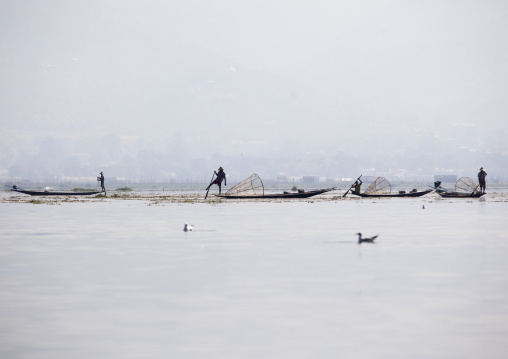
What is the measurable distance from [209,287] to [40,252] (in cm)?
929

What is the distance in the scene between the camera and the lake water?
10898mm

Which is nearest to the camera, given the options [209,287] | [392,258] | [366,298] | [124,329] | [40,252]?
[124,329]

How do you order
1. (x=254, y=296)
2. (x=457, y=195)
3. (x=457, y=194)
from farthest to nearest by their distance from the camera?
1. (x=457, y=194)
2. (x=457, y=195)
3. (x=254, y=296)

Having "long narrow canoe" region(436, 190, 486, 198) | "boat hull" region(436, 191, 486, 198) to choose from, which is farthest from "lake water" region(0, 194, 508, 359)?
"boat hull" region(436, 191, 486, 198)

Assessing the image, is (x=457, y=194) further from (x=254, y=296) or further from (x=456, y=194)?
(x=254, y=296)

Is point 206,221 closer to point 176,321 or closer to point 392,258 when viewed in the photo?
point 392,258

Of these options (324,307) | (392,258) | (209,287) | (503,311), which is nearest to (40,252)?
(209,287)

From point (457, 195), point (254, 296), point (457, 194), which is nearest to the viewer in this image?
point (254, 296)

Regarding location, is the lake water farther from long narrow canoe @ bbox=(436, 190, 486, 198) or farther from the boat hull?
the boat hull

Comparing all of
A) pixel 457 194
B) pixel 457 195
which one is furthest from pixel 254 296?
pixel 457 194

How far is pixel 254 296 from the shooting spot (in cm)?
1480

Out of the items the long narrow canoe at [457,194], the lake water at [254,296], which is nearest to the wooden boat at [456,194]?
the long narrow canoe at [457,194]

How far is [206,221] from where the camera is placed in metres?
37.0

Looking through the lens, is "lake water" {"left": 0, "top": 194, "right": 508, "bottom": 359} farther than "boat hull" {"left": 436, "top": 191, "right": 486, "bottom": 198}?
No
